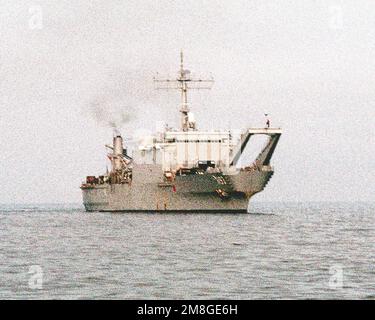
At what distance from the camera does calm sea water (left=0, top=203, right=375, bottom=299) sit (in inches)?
892

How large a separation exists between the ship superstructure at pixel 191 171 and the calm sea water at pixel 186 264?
16.6m

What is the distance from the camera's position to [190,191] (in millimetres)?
67750

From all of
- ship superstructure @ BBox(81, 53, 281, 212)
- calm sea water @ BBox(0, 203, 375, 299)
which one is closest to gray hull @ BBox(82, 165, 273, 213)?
ship superstructure @ BBox(81, 53, 281, 212)

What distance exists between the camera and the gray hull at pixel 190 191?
A: 66.4 m

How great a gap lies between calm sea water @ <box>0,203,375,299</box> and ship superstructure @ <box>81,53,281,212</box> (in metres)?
16.6

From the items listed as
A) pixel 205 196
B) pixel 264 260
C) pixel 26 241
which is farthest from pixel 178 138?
pixel 264 260

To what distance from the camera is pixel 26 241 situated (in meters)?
42.6

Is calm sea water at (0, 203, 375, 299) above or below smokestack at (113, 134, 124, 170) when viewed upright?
below

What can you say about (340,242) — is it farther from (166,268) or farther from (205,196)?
(205,196)

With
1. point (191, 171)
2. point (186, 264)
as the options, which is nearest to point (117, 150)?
point (191, 171)

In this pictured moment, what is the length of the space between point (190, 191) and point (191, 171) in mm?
2060

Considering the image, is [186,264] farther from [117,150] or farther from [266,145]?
[117,150]

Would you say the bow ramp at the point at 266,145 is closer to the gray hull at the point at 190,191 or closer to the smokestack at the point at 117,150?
the gray hull at the point at 190,191

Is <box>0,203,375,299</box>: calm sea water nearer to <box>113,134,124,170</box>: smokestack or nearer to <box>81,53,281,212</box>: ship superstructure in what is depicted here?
<box>81,53,281,212</box>: ship superstructure
